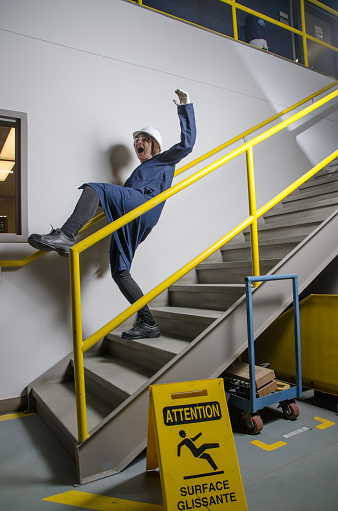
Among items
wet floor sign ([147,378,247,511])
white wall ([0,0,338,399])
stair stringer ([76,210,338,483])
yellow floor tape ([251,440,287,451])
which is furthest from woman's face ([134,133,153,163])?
yellow floor tape ([251,440,287,451])

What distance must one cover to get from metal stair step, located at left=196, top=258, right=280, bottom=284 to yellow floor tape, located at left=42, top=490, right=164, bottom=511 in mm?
1932

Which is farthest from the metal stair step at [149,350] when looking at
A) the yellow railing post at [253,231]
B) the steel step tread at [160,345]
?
the yellow railing post at [253,231]

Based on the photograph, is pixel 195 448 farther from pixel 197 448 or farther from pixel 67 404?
pixel 67 404

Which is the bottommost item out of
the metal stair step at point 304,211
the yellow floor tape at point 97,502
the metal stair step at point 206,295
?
the yellow floor tape at point 97,502

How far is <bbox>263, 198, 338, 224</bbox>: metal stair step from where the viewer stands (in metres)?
3.36

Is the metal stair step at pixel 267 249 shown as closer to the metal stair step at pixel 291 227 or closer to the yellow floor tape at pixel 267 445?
the metal stair step at pixel 291 227

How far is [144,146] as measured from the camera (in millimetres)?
3395

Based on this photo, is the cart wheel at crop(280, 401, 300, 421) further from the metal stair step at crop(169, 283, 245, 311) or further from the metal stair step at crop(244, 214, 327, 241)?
the metal stair step at crop(244, 214, 327, 241)

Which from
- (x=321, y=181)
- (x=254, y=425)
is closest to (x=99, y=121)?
(x=321, y=181)

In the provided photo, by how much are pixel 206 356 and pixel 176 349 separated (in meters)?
0.22

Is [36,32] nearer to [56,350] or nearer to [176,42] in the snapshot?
[176,42]

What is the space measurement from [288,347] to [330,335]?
1.40 feet

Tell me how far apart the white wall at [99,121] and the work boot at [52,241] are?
2.69 feet

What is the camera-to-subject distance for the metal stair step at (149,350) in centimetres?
253
